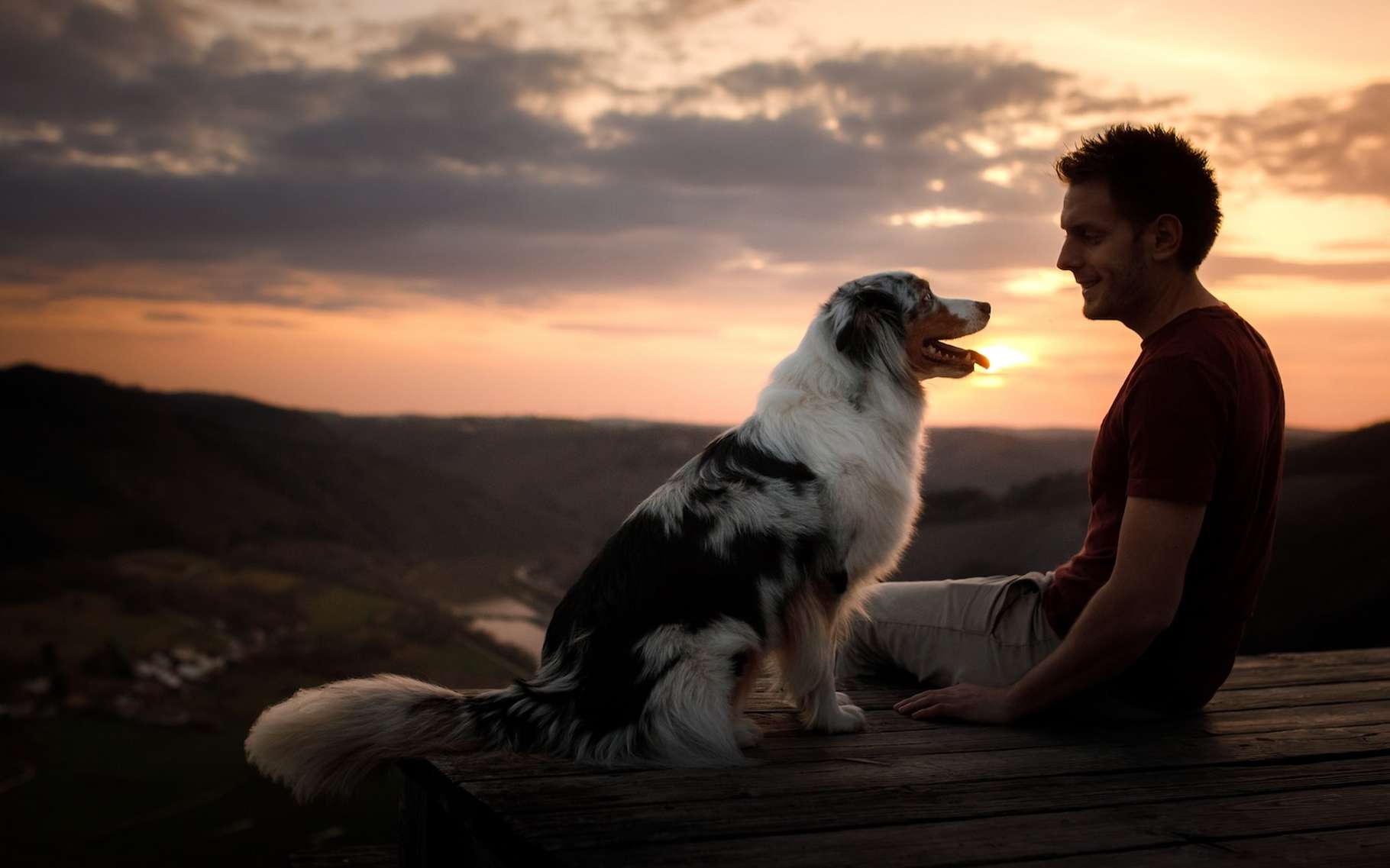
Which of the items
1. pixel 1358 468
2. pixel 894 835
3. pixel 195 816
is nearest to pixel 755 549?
pixel 894 835

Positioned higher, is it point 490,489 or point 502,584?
point 490,489

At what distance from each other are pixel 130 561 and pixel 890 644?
298 inches

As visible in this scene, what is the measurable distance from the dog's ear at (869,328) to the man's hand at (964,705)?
3.13 ft

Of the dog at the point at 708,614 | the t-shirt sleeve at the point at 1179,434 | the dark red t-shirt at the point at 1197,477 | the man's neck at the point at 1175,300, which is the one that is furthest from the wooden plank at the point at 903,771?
the man's neck at the point at 1175,300

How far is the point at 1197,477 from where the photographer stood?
90.0 inches

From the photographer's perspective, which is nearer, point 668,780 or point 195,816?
point 668,780

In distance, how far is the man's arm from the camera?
2312 millimetres

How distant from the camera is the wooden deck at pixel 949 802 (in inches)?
71.1

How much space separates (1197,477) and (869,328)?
953 mm

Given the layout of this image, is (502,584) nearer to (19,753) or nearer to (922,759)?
→ (19,753)

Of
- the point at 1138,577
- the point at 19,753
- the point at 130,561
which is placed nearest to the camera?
the point at 1138,577

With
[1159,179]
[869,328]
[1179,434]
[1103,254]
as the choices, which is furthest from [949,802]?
[1159,179]

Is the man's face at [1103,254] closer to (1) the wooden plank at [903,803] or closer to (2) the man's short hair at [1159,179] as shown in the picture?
(2) the man's short hair at [1159,179]

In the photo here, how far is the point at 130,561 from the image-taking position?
8539 mm
